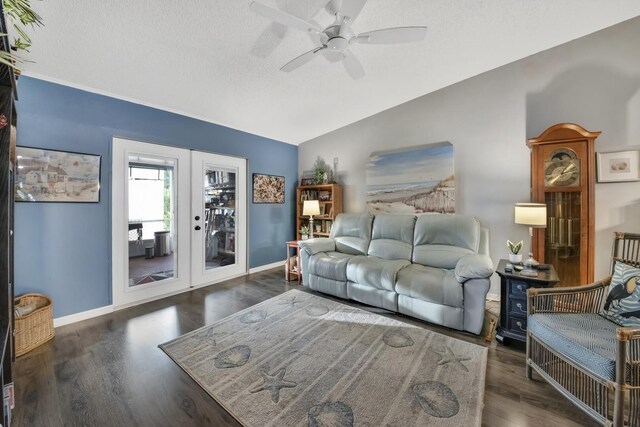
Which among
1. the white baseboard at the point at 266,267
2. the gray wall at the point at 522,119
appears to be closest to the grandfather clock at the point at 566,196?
the gray wall at the point at 522,119

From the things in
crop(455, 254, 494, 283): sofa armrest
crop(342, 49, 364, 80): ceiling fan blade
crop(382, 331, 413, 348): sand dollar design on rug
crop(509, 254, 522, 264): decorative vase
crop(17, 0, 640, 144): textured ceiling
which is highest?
crop(17, 0, 640, 144): textured ceiling

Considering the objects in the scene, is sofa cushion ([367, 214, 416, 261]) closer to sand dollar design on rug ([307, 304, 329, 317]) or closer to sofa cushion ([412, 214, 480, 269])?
sofa cushion ([412, 214, 480, 269])

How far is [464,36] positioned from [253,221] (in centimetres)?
391

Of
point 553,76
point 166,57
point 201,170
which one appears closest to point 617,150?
point 553,76

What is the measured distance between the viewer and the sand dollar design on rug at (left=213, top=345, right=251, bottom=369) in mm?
1985

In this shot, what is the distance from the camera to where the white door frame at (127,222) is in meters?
3.00

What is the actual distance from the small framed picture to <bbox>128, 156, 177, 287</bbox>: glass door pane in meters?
5.14

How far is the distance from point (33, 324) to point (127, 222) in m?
1.25

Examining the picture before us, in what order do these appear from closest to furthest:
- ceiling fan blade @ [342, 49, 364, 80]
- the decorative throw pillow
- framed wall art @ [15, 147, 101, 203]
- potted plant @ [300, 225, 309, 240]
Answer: the decorative throw pillow < ceiling fan blade @ [342, 49, 364, 80] < framed wall art @ [15, 147, 101, 203] < potted plant @ [300, 225, 309, 240]

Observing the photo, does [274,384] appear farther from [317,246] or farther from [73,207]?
[73,207]

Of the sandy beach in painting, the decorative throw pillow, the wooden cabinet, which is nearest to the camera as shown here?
the decorative throw pillow

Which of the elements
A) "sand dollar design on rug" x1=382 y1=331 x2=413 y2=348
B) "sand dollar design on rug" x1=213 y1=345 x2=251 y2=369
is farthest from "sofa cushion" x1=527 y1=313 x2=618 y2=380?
"sand dollar design on rug" x1=213 y1=345 x2=251 y2=369

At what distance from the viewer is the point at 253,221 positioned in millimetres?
4617

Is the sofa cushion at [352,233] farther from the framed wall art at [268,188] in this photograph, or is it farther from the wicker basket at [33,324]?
A: the wicker basket at [33,324]
